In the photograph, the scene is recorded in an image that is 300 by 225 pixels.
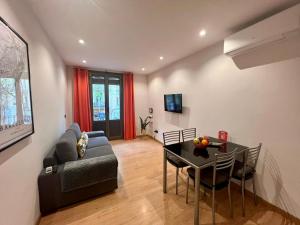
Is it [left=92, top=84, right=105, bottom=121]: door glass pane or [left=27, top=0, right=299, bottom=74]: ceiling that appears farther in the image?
[left=92, top=84, right=105, bottom=121]: door glass pane

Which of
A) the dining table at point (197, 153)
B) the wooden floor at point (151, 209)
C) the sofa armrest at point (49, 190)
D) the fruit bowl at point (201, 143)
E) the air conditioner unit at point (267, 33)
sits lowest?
the wooden floor at point (151, 209)

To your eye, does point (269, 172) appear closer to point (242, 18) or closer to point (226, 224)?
point (226, 224)

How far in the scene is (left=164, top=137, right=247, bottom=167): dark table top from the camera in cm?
174

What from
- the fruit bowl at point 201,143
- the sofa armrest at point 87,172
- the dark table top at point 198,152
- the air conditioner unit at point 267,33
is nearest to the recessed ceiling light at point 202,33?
the air conditioner unit at point 267,33

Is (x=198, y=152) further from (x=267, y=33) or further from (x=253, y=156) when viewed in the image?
(x=267, y=33)

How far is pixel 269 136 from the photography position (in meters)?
1.97

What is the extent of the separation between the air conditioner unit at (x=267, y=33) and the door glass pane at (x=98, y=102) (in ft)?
13.2

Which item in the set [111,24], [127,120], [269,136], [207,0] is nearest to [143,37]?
[111,24]

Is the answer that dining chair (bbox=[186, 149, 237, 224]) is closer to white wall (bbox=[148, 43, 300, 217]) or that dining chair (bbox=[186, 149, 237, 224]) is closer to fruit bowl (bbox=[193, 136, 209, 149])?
fruit bowl (bbox=[193, 136, 209, 149])

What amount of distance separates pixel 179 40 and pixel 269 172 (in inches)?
99.3

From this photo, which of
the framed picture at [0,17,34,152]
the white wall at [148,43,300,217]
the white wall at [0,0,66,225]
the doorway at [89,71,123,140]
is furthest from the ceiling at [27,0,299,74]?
the doorway at [89,71,123,140]

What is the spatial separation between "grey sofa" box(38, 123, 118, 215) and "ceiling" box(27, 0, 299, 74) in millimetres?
1748

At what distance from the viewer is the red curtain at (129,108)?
5.21 metres

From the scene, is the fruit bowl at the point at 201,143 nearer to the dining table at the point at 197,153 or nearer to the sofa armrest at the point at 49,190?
the dining table at the point at 197,153
